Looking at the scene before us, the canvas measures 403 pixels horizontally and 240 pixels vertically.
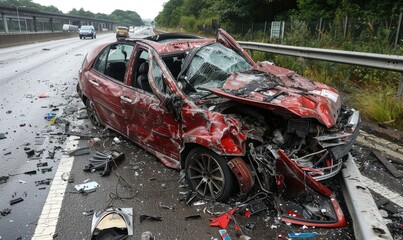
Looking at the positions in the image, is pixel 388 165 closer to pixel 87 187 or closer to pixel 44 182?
pixel 87 187

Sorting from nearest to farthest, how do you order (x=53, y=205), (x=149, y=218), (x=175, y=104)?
(x=149, y=218) < (x=53, y=205) < (x=175, y=104)

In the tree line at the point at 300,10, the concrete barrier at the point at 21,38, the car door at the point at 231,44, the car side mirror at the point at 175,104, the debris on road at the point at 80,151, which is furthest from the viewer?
the concrete barrier at the point at 21,38

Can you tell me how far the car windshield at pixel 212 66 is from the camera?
4.12 m

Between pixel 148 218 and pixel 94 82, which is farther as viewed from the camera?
pixel 94 82

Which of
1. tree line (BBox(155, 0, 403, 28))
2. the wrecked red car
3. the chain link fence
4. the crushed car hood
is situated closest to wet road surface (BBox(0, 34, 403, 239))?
the wrecked red car

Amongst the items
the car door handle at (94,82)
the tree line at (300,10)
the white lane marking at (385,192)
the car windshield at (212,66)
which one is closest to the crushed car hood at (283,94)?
the car windshield at (212,66)

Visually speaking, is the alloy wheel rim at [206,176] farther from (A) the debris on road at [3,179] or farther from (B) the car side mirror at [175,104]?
(A) the debris on road at [3,179]

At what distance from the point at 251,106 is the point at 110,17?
8288 inches

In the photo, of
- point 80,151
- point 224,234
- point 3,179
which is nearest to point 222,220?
point 224,234

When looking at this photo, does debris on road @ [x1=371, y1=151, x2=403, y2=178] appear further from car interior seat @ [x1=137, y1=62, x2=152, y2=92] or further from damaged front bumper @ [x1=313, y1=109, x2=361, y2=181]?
car interior seat @ [x1=137, y1=62, x2=152, y2=92]

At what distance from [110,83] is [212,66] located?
1692mm

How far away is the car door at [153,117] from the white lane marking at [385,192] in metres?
2.27

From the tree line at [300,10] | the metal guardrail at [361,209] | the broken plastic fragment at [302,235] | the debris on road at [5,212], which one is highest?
the tree line at [300,10]

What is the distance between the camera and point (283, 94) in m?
3.54
